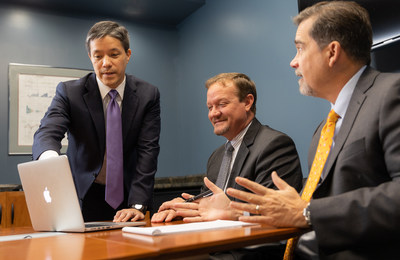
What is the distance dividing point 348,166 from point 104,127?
1.46m

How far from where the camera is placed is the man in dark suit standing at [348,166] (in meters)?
1.05

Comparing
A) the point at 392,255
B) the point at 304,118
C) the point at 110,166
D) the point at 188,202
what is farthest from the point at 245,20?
the point at 392,255

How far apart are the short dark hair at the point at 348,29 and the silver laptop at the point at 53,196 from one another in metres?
1.01

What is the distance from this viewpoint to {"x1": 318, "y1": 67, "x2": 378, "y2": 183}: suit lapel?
123 cm

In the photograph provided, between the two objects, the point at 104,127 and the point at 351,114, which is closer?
the point at 351,114

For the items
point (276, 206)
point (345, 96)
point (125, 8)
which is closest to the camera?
point (276, 206)

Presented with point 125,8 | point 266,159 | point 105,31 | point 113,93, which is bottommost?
point 266,159

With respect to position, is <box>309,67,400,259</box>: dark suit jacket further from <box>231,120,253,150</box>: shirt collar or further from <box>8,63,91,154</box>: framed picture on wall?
<box>8,63,91,154</box>: framed picture on wall

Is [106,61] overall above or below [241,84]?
above

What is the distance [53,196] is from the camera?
1.42 m

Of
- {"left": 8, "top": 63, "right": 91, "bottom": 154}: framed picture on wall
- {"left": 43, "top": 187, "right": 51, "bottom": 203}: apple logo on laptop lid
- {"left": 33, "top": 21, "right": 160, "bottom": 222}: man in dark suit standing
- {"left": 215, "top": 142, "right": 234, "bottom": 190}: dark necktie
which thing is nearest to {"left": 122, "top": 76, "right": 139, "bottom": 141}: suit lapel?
{"left": 33, "top": 21, "right": 160, "bottom": 222}: man in dark suit standing

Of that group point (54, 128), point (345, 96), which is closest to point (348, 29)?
point (345, 96)

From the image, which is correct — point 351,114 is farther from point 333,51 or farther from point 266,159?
point 266,159

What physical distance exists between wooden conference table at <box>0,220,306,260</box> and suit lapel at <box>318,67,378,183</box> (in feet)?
0.87
